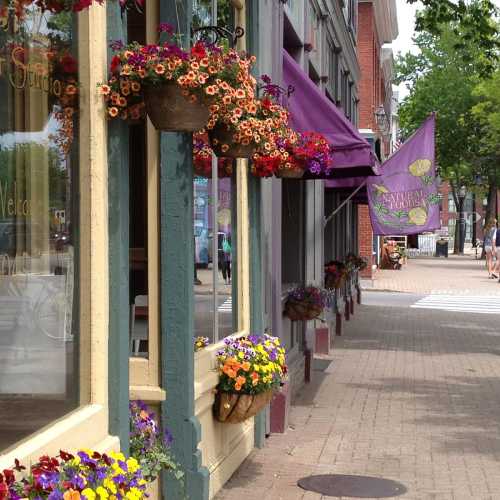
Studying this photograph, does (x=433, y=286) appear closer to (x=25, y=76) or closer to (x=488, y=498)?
(x=488, y=498)

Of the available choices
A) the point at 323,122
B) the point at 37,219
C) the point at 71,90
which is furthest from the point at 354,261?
the point at 37,219

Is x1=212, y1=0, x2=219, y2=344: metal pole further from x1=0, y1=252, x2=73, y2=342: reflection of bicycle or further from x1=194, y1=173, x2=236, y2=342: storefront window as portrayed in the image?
x1=0, y1=252, x2=73, y2=342: reflection of bicycle

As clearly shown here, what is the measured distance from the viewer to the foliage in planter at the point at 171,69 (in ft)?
15.7

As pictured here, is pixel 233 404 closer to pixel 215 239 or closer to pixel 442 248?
pixel 215 239

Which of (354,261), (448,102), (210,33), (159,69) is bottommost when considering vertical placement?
(354,261)

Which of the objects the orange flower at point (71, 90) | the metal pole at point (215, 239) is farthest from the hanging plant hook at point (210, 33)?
the orange flower at point (71, 90)

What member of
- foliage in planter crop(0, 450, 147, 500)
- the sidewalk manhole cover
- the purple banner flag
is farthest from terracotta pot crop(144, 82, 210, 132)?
the purple banner flag

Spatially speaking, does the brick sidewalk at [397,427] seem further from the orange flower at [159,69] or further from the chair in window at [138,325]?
the orange flower at [159,69]

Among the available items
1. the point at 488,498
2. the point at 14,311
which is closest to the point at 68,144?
the point at 14,311

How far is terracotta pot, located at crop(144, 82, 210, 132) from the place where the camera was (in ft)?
16.1

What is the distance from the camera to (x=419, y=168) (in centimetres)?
1338

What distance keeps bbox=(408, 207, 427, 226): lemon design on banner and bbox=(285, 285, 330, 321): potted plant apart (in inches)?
87.5

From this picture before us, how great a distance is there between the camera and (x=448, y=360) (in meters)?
14.5

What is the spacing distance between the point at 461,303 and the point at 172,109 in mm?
21482
